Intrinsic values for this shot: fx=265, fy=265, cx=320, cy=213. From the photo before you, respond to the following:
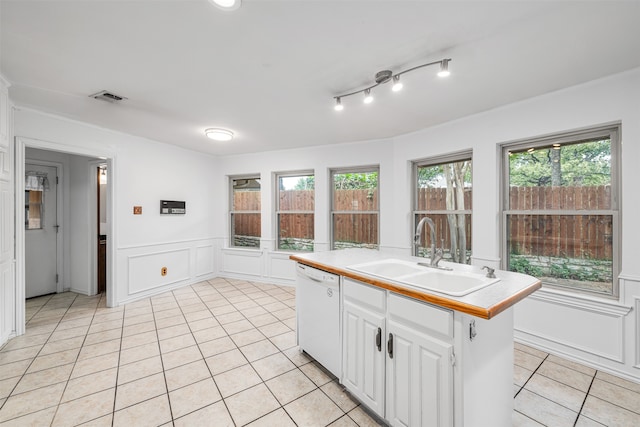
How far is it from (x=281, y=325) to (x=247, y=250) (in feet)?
7.38

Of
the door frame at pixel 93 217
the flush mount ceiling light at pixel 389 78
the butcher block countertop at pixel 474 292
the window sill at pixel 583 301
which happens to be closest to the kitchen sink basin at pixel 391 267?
the butcher block countertop at pixel 474 292

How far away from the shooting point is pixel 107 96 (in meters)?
2.57

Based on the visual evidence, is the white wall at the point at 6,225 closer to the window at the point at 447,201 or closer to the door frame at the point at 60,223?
the door frame at the point at 60,223

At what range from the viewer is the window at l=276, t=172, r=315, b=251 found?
4758 mm

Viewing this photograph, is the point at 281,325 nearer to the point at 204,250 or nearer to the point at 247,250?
the point at 247,250

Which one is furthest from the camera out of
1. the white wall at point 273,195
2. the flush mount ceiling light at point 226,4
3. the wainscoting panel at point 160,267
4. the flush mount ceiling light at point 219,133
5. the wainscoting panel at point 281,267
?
the wainscoting panel at point 281,267

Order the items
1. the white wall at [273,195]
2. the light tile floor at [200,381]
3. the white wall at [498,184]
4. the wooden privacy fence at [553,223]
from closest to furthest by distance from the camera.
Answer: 1. the light tile floor at [200,381]
2. the white wall at [498,184]
3. the wooden privacy fence at [553,223]
4. the white wall at [273,195]

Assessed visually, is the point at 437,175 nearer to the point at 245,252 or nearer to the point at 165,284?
the point at 245,252

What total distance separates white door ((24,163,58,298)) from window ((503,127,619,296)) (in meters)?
6.42

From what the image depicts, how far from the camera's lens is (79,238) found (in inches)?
167

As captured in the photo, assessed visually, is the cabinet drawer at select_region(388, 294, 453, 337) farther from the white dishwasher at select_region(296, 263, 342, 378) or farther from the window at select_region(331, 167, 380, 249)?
the window at select_region(331, 167, 380, 249)

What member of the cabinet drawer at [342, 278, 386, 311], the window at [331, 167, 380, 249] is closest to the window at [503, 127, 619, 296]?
the window at [331, 167, 380, 249]

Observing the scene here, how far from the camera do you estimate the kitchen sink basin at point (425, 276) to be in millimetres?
1626

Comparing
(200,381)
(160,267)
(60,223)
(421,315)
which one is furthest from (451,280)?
(60,223)
